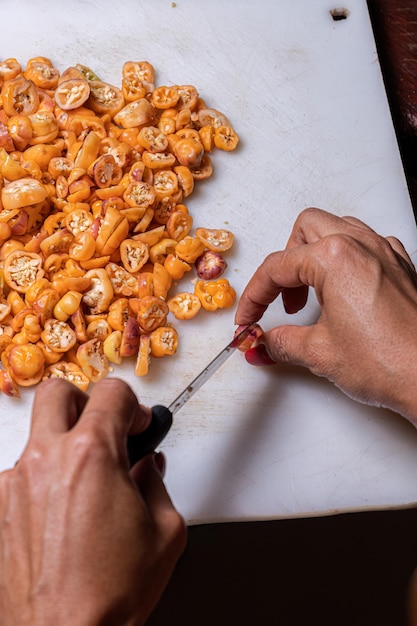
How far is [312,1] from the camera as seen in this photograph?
168 cm

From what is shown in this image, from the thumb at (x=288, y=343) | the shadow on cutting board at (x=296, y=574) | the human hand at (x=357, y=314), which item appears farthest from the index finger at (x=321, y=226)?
the shadow on cutting board at (x=296, y=574)

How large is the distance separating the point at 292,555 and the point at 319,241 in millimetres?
954

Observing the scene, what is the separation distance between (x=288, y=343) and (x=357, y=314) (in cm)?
14

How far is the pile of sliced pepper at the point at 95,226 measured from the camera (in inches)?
49.5

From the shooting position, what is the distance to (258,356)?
1276mm

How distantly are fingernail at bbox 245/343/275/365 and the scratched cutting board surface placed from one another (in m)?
Result: 0.02

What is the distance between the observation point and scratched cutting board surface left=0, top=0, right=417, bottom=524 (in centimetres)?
123

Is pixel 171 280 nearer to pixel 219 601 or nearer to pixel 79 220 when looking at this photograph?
pixel 79 220

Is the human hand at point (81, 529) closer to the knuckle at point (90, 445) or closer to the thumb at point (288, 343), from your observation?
the knuckle at point (90, 445)

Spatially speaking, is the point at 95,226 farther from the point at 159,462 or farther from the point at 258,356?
the point at 159,462

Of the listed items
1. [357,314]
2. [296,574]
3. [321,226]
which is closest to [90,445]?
[357,314]

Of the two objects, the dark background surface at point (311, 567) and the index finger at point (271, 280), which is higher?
the index finger at point (271, 280)

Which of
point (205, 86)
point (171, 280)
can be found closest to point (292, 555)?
point (171, 280)

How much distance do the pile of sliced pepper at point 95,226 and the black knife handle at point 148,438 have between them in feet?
1.12
